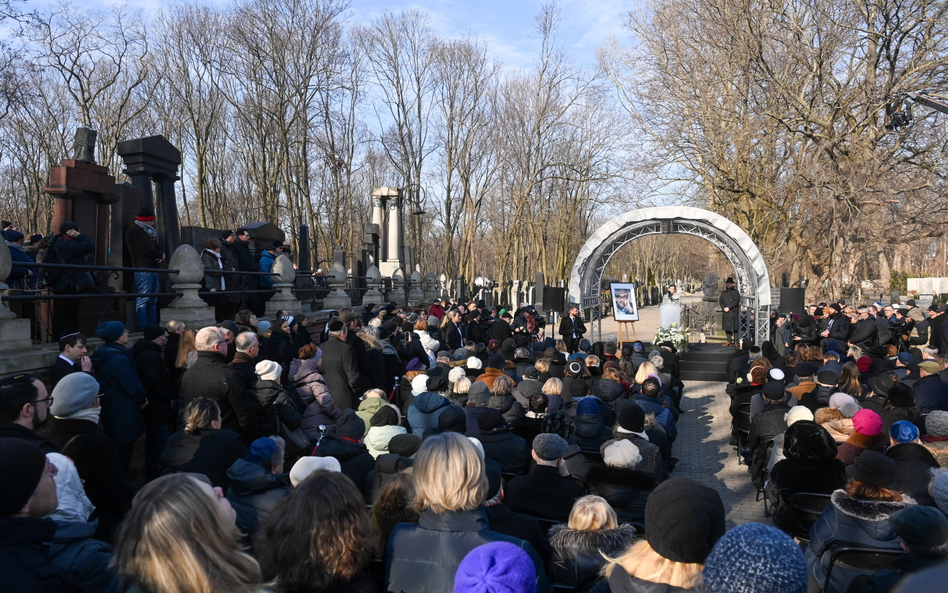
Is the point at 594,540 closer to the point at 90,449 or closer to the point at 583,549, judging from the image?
the point at 583,549

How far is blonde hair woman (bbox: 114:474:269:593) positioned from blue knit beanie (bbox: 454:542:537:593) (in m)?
0.75

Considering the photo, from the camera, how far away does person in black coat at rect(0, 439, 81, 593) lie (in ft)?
7.48

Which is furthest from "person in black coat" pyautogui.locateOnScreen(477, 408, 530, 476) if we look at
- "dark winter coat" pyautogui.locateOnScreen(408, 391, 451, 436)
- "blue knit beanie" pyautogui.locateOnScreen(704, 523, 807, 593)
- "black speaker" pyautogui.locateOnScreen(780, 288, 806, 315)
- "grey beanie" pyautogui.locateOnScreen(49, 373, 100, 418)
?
"black speaker" pyautogui.locateOnScreen(780, 288, 806, 315)

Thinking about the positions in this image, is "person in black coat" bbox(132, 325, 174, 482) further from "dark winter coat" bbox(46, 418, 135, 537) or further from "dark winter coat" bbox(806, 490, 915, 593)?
"dark winter coat" bbox(806, 490, 915, 593)

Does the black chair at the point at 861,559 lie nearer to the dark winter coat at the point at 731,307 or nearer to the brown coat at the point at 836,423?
the brown coat at the point at 836,423

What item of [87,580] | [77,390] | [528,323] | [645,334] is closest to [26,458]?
[87,580]

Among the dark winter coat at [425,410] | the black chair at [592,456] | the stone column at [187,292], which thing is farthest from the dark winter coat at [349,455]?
the stone column at [187,292]

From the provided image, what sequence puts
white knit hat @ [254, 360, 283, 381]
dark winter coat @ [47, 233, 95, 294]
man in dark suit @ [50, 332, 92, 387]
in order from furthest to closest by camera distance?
dark winter coat @ [47, 233, 95, 294], white knit hat @ [254, 360, 283, 381], man in dark suit @ [50, 332, 92, 387]

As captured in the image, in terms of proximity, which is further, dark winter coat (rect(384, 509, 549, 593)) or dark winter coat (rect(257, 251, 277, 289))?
dark winter coat (rect(257, 251, 277, 289))

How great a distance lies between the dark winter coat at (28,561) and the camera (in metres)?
2.25

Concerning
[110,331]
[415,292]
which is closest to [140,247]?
[110,331]

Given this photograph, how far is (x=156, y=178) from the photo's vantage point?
34.1 feet

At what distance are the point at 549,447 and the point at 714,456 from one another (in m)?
6.45

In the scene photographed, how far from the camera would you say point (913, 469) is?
497 centimetres
